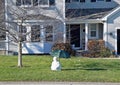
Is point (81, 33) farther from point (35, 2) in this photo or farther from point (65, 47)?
point (35, 2)

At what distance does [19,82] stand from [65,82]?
1.97 m

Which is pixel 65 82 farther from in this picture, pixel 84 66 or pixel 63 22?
pixel 63 22

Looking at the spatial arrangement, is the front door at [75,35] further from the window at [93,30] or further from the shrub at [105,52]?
the shrub at [105,52]

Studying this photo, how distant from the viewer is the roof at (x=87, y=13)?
102 feet

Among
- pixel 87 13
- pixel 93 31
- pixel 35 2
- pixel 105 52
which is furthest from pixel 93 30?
pixel 35 2

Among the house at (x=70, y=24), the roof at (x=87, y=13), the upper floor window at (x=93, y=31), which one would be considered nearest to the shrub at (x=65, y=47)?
the house at (x=70, y=24)

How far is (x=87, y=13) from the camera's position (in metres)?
32.1

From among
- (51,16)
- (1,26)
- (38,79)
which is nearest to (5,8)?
(51,16)

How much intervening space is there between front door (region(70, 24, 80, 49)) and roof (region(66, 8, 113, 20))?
137cm

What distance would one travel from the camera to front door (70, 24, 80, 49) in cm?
3238

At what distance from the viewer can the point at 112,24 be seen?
97.5 ft

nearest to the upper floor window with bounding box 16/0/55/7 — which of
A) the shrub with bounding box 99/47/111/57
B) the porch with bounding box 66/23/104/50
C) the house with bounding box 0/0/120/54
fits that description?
the house with bounding box 0/0/120/54

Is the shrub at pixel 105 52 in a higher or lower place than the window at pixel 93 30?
lower

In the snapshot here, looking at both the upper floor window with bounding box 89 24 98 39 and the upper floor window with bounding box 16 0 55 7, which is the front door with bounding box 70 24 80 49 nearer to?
the upper floor window with bounding box 89 24 98 39
